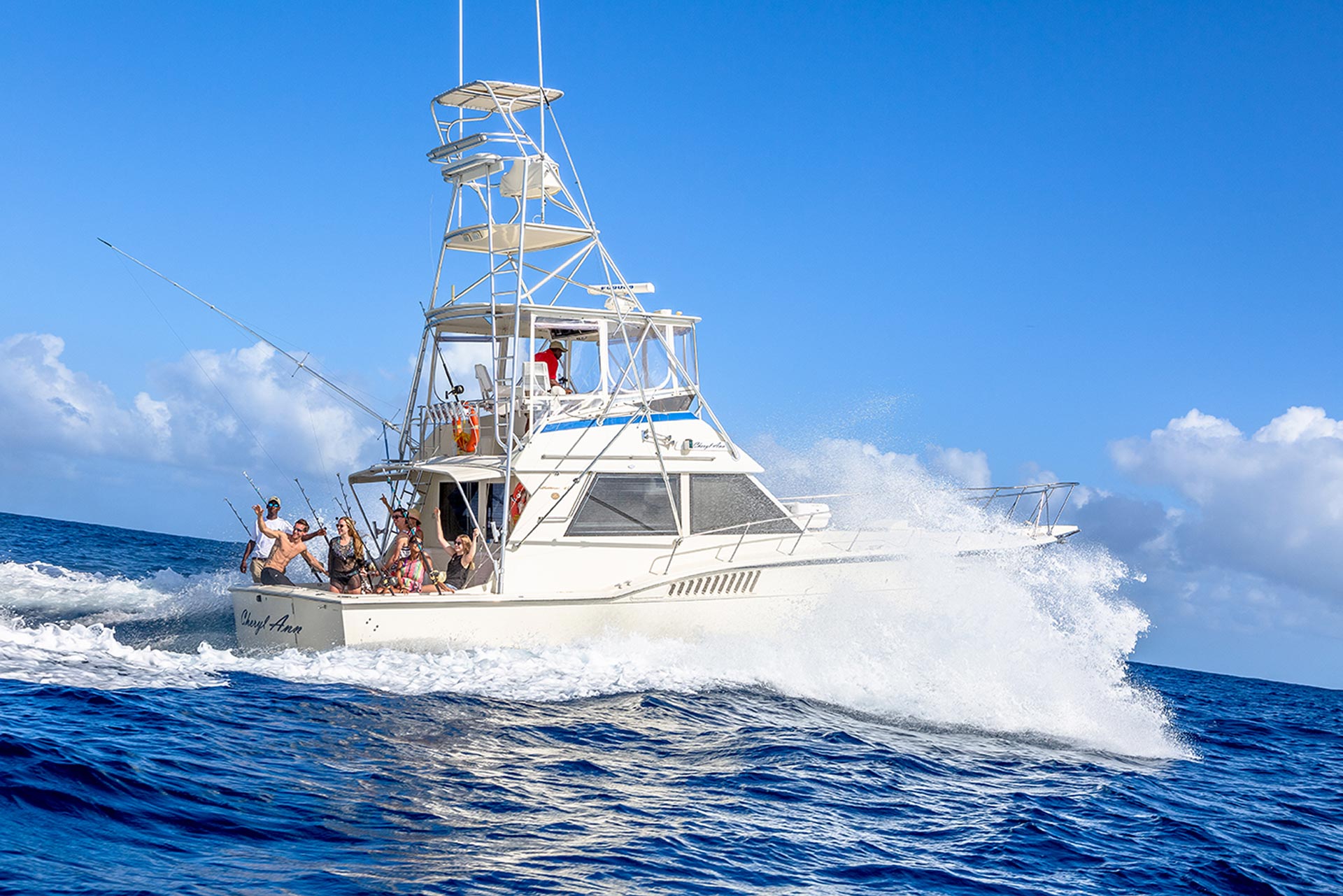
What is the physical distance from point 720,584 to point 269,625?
4702 mm

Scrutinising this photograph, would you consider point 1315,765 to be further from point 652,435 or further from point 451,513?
point 451,513

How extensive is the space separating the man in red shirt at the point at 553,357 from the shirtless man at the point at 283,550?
10.3 ft

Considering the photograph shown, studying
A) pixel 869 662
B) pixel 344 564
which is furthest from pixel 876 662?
pixel 344 564

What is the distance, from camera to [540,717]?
884cm

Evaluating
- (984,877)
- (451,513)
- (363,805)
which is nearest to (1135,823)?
(984,877)

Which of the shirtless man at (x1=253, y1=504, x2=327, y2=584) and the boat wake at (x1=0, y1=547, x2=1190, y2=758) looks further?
the shirtless man at (x1=253, y1=504, x2=327, y2=584)

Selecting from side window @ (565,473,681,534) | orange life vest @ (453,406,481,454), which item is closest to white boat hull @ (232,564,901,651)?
side window @ (565,473,681,534)

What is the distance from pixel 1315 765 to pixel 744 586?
668cm

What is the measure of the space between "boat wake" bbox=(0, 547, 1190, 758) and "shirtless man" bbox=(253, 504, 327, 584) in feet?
3.67

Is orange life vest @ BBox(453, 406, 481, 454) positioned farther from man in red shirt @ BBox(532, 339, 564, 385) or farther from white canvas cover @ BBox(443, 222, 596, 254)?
white canvas cover @ BBox(443, 222, 596, 254)

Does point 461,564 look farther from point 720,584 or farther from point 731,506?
point 731,506

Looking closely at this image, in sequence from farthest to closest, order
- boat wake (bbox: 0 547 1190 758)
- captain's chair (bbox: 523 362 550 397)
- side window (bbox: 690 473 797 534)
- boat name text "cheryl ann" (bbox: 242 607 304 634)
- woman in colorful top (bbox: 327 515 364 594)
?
side window (bbox: 690 473 797 534)
captain's chair (bbox: 523 362 550 397)
woman in colorful top (bbox: 327 515 364 594)
boat name text "cheryl ann" (bbox: 242 607 304 634)
boat wake (bbox: 0 547 1190 758)

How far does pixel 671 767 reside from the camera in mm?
7828

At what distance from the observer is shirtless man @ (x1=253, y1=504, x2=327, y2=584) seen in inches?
467
